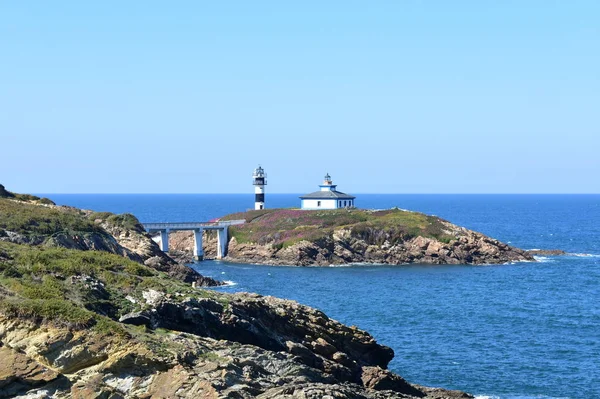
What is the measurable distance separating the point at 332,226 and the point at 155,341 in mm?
80820

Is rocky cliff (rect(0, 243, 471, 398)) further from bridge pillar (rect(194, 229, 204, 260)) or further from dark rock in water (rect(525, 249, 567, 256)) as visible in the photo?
dark rock in water (rect(525, 249, 567, 256))

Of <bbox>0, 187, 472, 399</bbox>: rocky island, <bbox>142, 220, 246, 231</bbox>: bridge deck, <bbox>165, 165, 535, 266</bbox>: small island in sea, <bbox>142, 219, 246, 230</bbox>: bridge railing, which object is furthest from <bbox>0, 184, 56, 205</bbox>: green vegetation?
<bbox>0, 187, 472, 399</bbox>: rocky island

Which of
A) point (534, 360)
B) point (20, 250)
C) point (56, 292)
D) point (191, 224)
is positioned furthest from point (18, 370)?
point (191, 224)

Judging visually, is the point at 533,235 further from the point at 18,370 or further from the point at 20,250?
the point at 18,370

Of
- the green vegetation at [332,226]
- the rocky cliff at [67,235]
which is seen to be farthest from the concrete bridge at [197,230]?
the rocky cliff at [67,235]

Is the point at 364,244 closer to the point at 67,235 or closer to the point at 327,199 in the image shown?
the point at 327,199

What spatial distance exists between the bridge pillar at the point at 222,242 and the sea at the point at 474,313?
19.6 ft

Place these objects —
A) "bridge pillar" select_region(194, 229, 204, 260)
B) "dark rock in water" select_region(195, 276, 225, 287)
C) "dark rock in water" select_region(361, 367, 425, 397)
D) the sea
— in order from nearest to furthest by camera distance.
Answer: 1. "dark rock in water" select_region(361, 367, 425, 397)
2. the sea
3. "dark rock in water" select_region(195, 276, 225, 287)
4. "bridge pillar" select_region(194, 229, 204, 260)

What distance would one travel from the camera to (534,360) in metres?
49.1

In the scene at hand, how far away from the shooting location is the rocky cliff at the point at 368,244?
104125 mm

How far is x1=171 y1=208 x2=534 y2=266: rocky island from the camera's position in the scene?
10412 centimetres

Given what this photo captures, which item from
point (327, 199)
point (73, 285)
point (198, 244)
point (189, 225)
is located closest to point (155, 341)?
point (73, 285)

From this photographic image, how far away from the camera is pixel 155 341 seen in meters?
32.4

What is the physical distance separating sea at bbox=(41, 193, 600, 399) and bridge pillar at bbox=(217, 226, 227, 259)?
19.6ft
